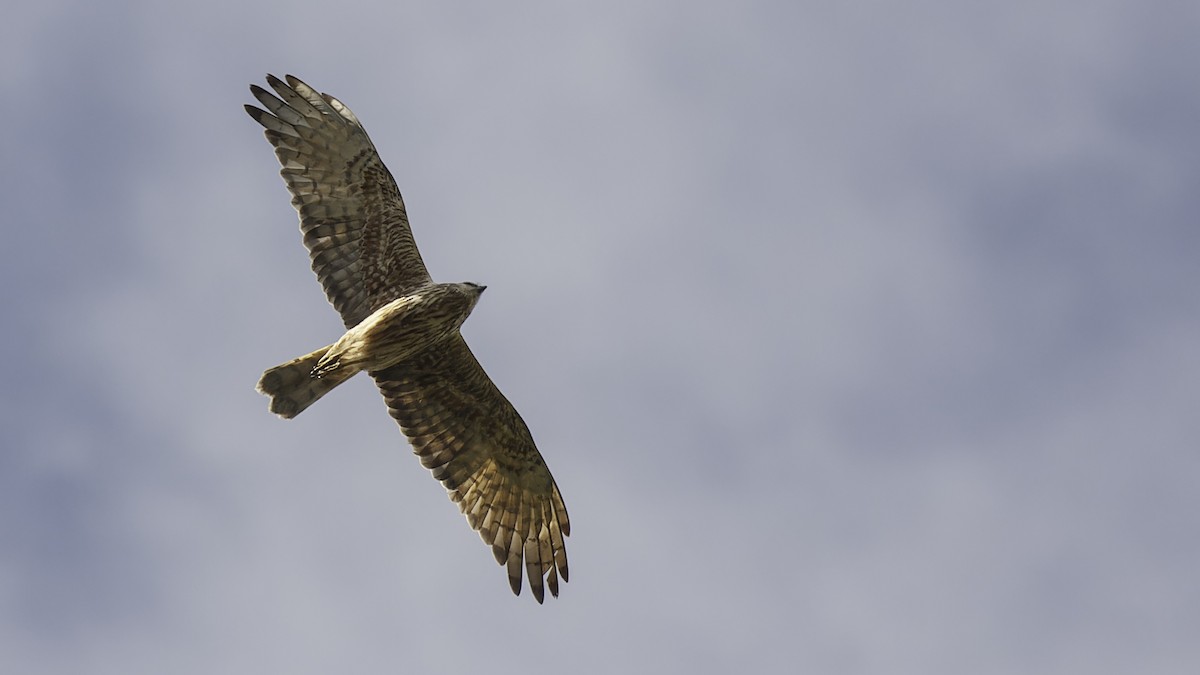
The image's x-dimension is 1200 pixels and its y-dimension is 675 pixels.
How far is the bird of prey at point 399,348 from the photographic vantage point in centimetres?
1830

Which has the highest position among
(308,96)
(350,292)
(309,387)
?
(308,96)

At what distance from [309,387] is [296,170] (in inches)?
98.9

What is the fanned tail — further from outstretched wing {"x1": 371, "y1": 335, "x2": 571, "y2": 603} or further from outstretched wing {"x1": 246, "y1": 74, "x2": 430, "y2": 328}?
outstretched wing {"x1": 371, "y1": 335, "x2": 571, "y2": 603}

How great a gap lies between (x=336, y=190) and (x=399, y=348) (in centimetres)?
198

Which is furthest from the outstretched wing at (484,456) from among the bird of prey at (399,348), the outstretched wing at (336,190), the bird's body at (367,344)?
the outstretched wing at (336,190)

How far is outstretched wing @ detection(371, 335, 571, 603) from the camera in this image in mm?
19594

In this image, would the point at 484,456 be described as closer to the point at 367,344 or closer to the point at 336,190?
the point at 367,344

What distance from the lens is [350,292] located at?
18.9m

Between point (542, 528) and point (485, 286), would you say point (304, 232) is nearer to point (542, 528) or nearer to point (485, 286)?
point (485, 286)

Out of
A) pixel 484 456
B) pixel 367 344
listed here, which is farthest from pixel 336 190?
pixel 484 456

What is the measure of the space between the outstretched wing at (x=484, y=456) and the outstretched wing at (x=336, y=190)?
1.28 meters

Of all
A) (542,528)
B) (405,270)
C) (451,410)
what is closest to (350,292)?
(405,270)

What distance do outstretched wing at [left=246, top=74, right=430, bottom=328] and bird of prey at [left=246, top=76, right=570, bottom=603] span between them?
0.01 meters

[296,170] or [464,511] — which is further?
[464,511]
